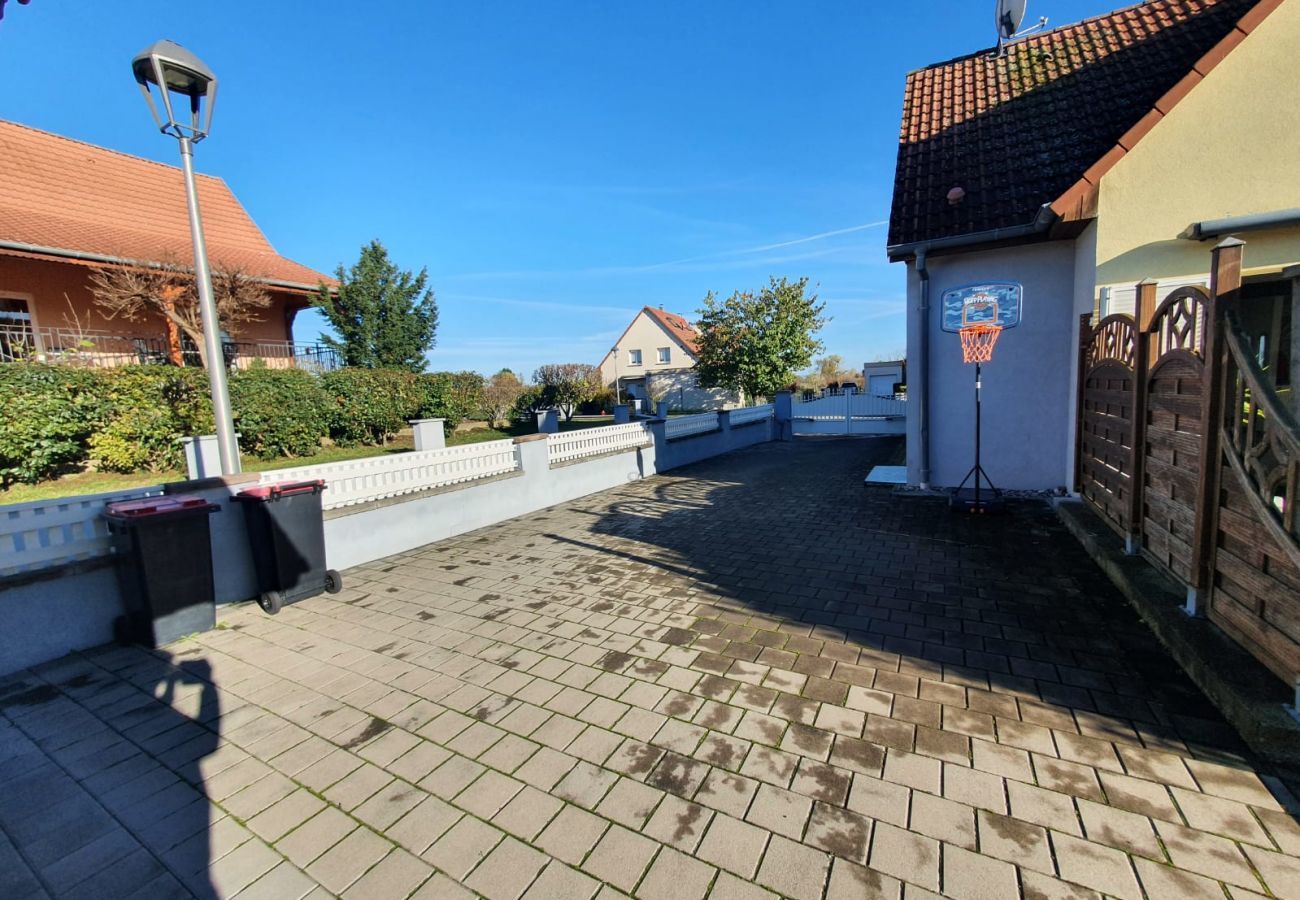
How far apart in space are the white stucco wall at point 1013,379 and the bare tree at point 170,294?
44.5 feet

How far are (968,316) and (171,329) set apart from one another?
1668cm

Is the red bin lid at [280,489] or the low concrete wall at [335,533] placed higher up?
the red bin lid at [280,489]

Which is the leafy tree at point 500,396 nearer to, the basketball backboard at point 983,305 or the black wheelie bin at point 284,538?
the black wheelie bin at point 284,538

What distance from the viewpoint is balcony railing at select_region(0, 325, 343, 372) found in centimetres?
1048

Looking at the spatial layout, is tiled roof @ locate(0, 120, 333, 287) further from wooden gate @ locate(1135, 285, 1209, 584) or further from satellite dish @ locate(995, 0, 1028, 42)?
satellite dish @ locate(995, 0, 1028, 42)

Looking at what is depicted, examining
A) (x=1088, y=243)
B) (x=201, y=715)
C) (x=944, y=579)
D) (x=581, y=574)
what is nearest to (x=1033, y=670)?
(x=944, y=579)

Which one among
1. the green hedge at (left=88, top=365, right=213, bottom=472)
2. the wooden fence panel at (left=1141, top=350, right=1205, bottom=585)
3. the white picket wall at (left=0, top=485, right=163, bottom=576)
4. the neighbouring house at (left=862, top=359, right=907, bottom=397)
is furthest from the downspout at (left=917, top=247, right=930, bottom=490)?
the neighbouring house at (left=862, top=359, right=907, bottom=397)

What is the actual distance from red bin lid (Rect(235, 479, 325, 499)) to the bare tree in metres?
8.69

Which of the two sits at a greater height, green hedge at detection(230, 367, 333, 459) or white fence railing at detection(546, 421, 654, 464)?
green hedge at detection(230, 367, 333, 459)

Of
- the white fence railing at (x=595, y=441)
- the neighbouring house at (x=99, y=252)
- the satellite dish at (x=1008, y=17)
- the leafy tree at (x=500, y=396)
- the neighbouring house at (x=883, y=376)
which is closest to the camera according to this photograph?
the white fence railing at (x=595, y=441)

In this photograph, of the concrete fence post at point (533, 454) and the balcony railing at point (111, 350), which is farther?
the balcony railing at point (111, 350)

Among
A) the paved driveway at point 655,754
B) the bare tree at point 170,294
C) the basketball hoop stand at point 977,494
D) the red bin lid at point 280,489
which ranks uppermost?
the bare tree at point 170,294

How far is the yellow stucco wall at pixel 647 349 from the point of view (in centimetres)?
3766

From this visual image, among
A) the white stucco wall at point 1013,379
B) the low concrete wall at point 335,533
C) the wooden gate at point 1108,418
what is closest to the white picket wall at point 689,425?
the low concrete wall at point 335,533
